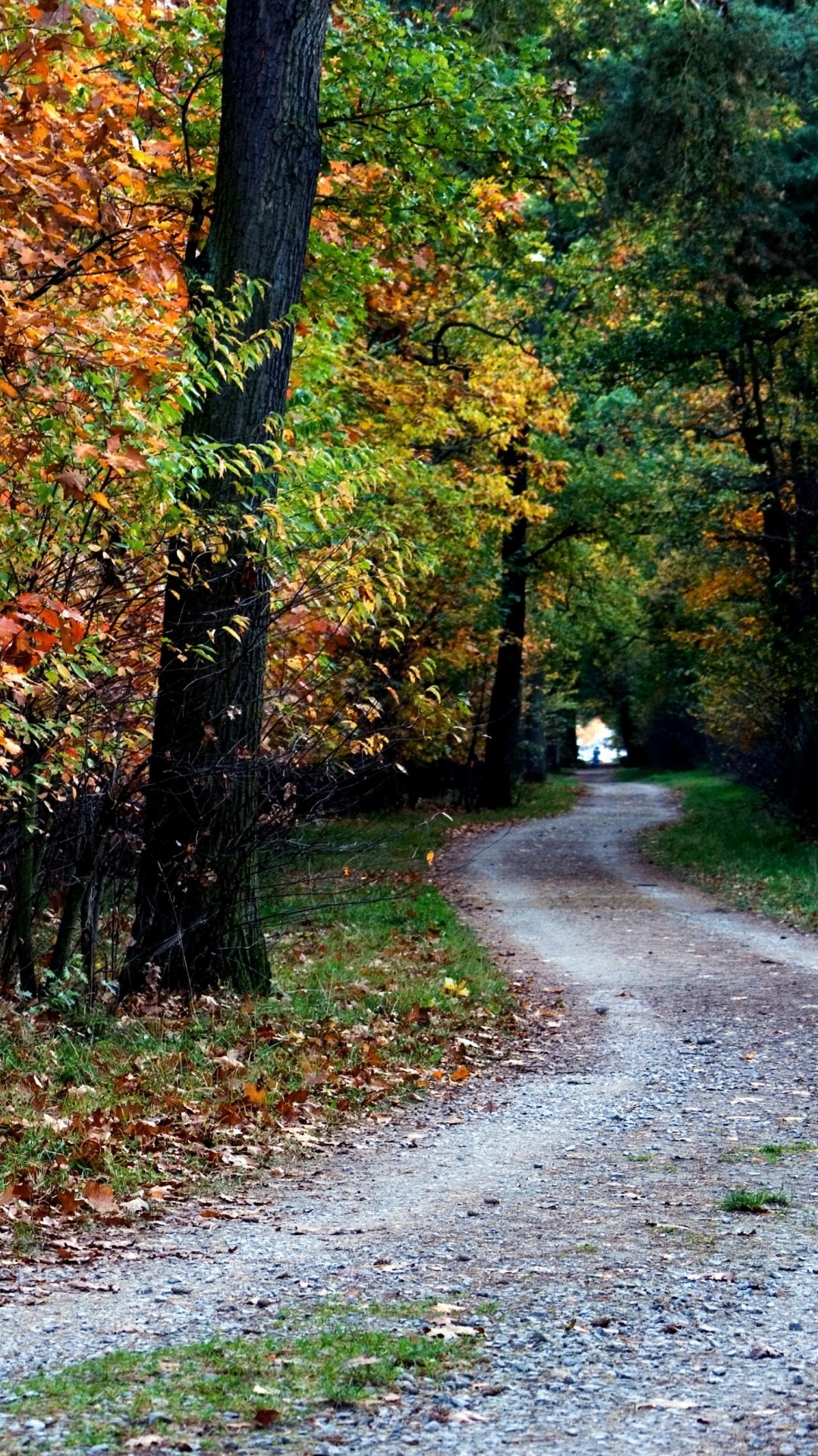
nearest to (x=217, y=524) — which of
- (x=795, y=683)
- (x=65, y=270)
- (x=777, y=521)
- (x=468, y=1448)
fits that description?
(x=65, y=270)

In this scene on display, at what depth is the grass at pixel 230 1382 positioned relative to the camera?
3668 millimetres

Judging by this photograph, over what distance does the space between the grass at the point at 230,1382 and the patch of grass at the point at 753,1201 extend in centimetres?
178

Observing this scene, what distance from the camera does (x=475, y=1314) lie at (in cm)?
459

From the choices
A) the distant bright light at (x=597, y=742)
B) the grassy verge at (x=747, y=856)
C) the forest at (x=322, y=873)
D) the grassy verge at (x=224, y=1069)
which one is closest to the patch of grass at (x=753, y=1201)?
the forest at (x=322, y=873)

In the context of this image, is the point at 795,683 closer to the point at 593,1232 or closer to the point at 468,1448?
the point at 593,1232

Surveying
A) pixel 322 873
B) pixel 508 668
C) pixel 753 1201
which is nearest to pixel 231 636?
pixel 322 873

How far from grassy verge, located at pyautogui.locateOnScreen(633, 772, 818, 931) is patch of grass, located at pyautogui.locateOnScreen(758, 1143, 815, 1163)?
8.39 m

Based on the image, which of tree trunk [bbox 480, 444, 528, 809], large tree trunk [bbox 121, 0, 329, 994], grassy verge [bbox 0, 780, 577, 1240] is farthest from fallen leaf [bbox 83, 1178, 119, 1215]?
tree trunk [bbox 480, 444, 528, 809]

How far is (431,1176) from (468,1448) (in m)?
3.03

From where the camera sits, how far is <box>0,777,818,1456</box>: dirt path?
378 centimetres

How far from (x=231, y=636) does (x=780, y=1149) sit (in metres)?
4.62

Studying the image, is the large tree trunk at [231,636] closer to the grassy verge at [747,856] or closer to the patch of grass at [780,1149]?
the patch of grass at [780,1149]

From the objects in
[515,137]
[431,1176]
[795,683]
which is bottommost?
[431,1176]

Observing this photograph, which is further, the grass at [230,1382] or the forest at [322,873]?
the forest at [322,873]
